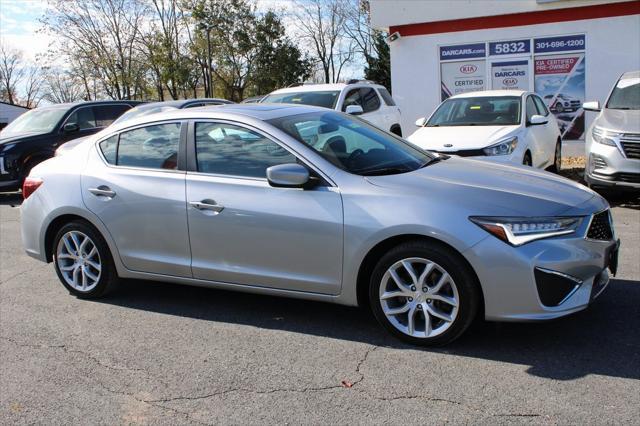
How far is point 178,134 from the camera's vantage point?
487 centimetres

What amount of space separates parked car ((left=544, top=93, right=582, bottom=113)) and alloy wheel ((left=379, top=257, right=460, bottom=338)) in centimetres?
1281

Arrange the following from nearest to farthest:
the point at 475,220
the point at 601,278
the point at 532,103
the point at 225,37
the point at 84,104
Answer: the point at 475,220 → the point at 601,278 → the point at 532,103 → the point at 84,104 → the point at 225,37

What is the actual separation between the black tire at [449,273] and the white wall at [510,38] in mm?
12581

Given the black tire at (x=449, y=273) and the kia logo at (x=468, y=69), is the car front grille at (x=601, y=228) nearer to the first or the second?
the black tire at (x=449, y=273)

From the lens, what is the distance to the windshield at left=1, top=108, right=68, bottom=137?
480 inches

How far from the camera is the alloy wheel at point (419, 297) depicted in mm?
3885

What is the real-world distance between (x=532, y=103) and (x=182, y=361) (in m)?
8.12

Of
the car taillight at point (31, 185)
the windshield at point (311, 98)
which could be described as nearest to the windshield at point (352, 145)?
the car taillight at point (31, 185)

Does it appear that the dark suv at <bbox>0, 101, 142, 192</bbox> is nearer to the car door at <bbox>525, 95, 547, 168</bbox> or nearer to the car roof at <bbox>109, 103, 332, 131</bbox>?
the car roof at <bbox>109, 103, 332, 131</bbox>

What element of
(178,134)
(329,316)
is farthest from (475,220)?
(178,134)

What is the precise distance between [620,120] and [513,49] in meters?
7.24

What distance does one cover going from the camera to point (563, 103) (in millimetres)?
15297

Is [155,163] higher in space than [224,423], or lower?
higher

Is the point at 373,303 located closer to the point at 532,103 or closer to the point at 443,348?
the point at 443,348
